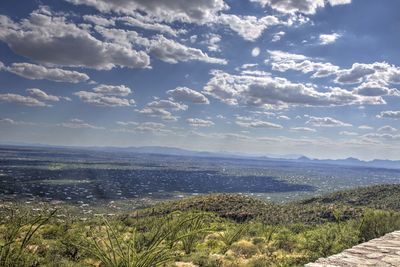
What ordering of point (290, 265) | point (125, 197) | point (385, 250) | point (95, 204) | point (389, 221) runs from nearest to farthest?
point (385, 250) → point (290, 265) → point (389, 221) → point (95, 204) → point (125, 197)

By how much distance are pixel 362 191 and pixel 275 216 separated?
33.9 meters

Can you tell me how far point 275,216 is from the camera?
3438cm

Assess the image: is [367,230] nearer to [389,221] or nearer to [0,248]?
[389,221]

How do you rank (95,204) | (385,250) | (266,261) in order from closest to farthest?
(385,250)
(266,261)
(95,204)

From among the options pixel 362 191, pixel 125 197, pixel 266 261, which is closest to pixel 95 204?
pixel 125 197

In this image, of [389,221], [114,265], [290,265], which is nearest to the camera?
[114,265]

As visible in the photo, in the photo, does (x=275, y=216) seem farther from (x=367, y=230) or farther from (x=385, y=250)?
(x=385, y=250)

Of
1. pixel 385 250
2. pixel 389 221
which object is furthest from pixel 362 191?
pixel 385 250

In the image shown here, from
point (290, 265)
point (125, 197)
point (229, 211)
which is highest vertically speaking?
point (290, 265)

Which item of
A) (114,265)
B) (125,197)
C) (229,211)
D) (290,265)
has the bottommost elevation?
(125,197)

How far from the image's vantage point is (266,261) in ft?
38.1

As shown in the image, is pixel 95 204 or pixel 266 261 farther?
pixel 95 204

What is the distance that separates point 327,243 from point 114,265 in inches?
304

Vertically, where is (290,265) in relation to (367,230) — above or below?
below
